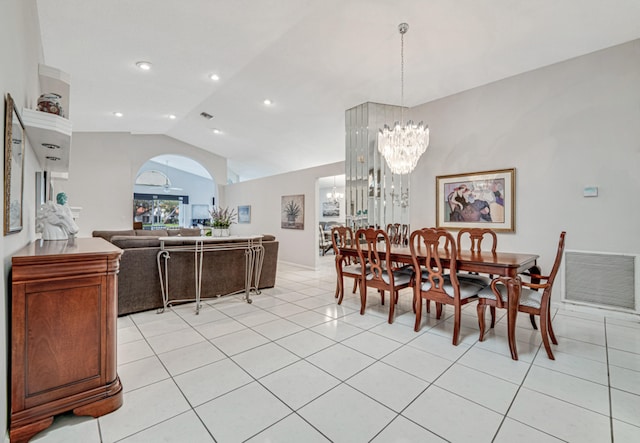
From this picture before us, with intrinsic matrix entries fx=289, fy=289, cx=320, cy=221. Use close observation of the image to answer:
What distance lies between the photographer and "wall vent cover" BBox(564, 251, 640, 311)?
323 centimetres

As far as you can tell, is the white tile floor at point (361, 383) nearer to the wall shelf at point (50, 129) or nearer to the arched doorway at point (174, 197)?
the wall shelf at point (50, 129)

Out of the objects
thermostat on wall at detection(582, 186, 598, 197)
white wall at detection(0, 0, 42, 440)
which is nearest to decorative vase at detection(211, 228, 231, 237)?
white wall at detection(0, 0, 42, 440)

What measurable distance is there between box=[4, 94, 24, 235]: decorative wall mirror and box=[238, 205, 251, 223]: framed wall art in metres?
6.91

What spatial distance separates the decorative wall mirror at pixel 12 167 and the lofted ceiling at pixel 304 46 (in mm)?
1865

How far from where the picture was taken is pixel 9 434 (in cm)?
Result: 140

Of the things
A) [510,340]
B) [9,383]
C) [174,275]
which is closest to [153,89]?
[174,275]

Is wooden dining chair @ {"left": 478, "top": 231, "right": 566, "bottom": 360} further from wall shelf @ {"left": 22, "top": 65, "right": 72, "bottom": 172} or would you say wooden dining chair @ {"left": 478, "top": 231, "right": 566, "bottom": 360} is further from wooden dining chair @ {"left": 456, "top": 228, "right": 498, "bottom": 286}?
wall shelf @ {"left": 22, "top": 65, "right": 72, "bottom": 172}

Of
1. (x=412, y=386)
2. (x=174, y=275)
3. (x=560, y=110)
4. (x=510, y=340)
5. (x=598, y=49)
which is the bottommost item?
(x=412, y=386)

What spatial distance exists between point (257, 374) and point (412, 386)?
3.50ft

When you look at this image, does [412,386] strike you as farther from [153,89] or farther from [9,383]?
[153,89]

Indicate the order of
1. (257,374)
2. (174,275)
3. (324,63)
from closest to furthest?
(257,374), (174,275), (324,63)

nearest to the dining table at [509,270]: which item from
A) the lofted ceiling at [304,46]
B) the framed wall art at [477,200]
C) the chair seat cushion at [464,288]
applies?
the chair seat cushion at [464,288]

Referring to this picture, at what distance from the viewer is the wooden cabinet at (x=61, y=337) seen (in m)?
1.43

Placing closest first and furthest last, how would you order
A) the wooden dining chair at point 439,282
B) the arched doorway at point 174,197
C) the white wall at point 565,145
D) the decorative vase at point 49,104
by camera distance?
the decorative vase at point 49,104
the wooden dining chair at point 439,282
the white wall at point 565,145
the arched doorway at point 174,197
